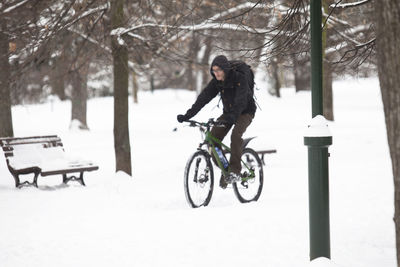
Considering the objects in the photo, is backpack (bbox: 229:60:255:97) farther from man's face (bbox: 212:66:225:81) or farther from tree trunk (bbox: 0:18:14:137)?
tree trunk (bbox: 0:18:14:137)

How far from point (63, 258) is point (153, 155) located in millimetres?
8867

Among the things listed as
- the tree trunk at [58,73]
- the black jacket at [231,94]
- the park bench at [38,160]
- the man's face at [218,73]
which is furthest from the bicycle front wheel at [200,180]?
the tree trunk at [58,73]

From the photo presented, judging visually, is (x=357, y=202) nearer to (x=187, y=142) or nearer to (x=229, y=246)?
(x=229, y=246)

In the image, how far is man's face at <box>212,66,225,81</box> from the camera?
6430mm

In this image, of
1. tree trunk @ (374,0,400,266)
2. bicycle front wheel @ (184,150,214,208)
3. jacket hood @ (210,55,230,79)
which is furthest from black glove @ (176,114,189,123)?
tree trunk @ (374,0,400,266)

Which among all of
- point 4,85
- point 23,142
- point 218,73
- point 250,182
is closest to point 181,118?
point 218,73

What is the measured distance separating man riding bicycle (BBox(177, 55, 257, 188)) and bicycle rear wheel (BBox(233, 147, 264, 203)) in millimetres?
339

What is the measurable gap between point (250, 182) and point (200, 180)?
97 centimetres

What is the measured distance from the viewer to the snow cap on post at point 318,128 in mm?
3684

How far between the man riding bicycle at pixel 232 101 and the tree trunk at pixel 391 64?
3.42 meters

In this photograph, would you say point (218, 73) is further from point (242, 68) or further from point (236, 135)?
point (236, 135)

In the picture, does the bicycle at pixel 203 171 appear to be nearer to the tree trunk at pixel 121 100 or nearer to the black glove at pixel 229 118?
the black glove at pixel 229 118

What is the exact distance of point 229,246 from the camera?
15.6 feet

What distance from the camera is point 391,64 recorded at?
298 cm
